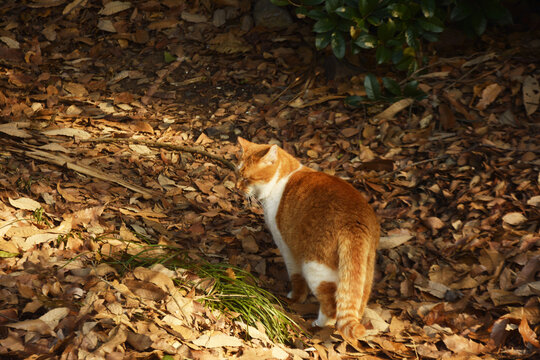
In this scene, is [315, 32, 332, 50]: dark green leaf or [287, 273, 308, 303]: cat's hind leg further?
[315, 32, 332, 50]: dark green leaf

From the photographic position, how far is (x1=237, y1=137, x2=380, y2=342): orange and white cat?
3316mm

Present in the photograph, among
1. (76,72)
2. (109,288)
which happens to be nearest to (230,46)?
(76,72)

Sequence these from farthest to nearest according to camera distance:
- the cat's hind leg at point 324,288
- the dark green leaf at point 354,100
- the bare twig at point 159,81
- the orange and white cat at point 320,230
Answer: the bare twig at point 159,81, the dark green leaf at point 354,100, the cat's hind leg at point 324,288, the orange and white cat at point 320,230

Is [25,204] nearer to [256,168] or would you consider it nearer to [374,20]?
[256,168]

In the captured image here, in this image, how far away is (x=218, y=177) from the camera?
5.32m

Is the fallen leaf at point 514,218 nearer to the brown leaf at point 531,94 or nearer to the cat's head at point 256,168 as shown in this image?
the brown leaf at point 531,94

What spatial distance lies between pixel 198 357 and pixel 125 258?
108cm

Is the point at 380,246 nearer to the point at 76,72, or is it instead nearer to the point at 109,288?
the point at 109,288

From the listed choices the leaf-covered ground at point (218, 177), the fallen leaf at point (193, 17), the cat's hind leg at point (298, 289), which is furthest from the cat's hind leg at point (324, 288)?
the fallen leaf at point (193, 17)

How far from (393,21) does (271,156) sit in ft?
7.38

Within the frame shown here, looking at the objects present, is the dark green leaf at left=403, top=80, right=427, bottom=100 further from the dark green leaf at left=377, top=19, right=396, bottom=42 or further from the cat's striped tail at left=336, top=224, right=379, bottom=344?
the cat's striped tail at left=336, top=224, right=379, bottom=344

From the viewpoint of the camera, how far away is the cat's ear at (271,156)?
402 centimetres

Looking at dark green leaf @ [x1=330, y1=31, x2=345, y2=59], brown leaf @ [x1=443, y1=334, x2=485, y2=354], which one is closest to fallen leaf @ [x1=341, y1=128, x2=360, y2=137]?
dark green leaf @ [x1=330, y1=31, x2=345, y2=59]

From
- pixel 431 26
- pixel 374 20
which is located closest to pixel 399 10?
pixel 374 20
